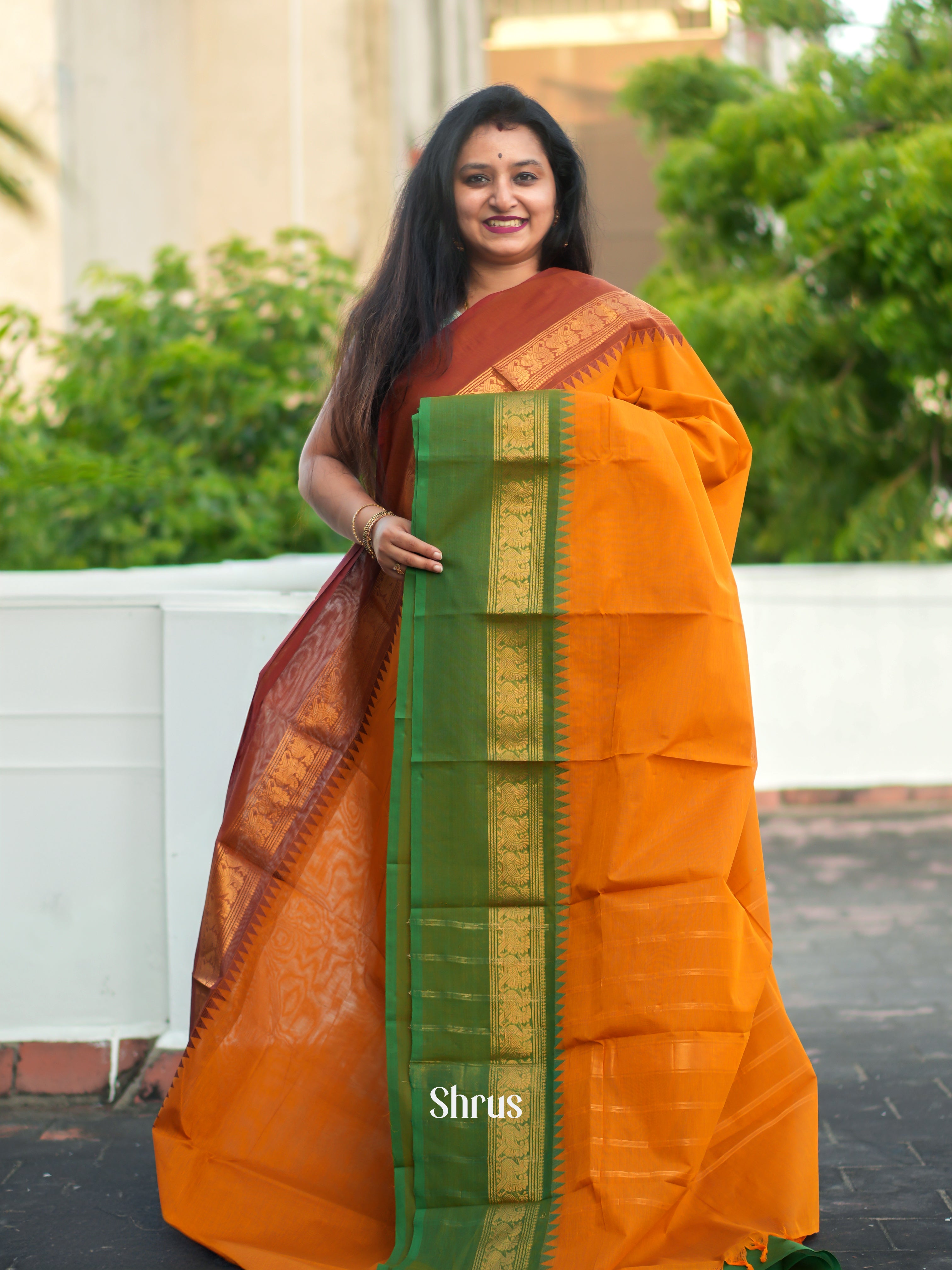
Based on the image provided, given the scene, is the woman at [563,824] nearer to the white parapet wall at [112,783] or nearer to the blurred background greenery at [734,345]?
the white parapet wall at [112,783]

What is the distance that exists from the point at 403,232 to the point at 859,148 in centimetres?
339

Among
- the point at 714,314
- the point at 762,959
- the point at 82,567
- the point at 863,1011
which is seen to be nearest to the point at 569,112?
the point at 714,314

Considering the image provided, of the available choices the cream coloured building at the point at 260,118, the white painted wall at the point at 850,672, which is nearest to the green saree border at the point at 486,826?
the white painted wall at the point at 850,672

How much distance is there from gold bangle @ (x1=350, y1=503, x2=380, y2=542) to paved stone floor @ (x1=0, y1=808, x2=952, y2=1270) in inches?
46.3

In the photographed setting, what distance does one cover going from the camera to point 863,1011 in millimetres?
3256

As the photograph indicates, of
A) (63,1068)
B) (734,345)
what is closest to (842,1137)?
(63,1068)

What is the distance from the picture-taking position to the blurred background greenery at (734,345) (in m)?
4.81

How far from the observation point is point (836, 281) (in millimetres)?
5410

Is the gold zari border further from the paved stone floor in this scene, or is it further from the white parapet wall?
the paved stone floor

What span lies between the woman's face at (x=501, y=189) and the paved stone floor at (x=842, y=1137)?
1.68 meters

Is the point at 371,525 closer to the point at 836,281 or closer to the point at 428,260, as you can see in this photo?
the point at 428,260

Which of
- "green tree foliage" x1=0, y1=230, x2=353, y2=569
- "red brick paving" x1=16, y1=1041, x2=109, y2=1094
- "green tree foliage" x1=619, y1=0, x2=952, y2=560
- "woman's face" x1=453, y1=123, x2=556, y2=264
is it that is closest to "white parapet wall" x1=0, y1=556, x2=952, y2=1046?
"red brick paving" x1=16, y1=1041, x2=109, y2=1094

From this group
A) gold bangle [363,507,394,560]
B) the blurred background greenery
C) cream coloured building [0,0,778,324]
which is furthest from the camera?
cream coloured building [0,0,778,324]

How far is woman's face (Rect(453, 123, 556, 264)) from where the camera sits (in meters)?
1.97
